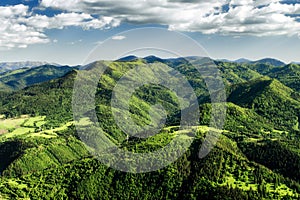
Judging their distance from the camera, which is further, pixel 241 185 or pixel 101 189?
pixel 101 189

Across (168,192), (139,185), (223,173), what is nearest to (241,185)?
(223,173)

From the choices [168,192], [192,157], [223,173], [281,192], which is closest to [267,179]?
[281,192]

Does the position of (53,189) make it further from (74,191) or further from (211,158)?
(211,158)

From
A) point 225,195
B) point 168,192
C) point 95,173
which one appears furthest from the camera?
point 95,173

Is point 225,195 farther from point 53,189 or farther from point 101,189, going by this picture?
point 53,189

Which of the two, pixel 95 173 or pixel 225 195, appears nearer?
pixel 225 195

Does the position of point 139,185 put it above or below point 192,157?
below

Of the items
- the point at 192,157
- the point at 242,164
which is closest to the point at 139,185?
the point at 192,157

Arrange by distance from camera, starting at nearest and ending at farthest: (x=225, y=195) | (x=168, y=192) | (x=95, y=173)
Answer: (x=225, y=195), (x=168, y=192), (x=95, y=173)

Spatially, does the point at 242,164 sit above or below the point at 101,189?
above
